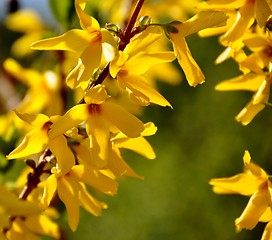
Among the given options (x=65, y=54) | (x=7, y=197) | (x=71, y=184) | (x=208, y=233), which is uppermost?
(x=7, y=197)

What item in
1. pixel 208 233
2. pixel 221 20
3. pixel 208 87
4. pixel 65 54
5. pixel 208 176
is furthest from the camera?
pixel 208 87

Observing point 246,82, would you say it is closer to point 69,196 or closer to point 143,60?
point 143,60

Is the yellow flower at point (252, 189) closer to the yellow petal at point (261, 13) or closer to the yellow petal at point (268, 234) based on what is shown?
the yellow petal at point (268, 234)

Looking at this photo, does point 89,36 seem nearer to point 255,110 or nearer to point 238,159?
point 255,110

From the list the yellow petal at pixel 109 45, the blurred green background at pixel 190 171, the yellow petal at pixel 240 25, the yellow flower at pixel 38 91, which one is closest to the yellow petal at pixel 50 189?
the yellow petal at pixel 109 45

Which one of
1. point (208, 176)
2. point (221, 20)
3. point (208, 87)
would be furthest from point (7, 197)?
point (208, 87)

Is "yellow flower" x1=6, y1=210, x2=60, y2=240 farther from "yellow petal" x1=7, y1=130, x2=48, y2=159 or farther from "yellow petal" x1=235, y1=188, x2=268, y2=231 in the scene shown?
"yellow petal" x1=235, y1=188, x2=268, y2=231

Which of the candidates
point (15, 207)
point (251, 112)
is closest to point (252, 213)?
point (251, 112)
